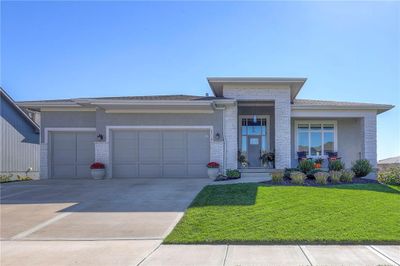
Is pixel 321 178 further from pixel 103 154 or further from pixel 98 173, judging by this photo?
pixel 103 154

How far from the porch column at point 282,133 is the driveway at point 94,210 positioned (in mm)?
5509

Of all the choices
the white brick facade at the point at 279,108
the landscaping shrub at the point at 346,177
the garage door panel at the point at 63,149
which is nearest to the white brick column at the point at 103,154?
the garage door panel at the point at 63,149

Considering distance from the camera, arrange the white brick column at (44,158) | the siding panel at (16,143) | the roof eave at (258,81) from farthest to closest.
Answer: the siding panel at (16,143) → the white brick column at (44,158) → the roof eave at (258,81)

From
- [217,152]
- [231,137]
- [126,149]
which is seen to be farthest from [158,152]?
[231,137]

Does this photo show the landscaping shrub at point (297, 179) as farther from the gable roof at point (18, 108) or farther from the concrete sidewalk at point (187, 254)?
the gable roof at point (18, 108)

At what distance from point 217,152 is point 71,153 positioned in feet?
26.4

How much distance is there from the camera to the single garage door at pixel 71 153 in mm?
17031

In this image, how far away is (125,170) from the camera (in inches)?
643

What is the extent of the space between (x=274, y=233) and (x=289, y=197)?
121 inches

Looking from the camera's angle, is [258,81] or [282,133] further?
[282,133]

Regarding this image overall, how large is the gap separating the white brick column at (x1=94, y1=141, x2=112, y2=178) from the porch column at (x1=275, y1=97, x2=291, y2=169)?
883 centimetres

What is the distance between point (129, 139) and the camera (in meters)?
16.4

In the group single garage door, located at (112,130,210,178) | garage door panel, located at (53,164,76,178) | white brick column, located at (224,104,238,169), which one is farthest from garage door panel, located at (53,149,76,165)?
white brick column, located at (224,104,238,169)

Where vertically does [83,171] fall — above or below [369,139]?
below
